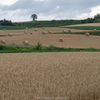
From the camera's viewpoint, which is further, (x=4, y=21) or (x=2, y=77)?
(x=4, y=21)

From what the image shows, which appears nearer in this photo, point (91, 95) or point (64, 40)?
point (91, 95)

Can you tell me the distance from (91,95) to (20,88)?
203 cm

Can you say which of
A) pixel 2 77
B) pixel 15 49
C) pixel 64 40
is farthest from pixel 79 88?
pixel 64 40

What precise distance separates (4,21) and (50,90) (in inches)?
2977

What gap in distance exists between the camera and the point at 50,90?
6.76 metres

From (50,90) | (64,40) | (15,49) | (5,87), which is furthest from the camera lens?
(64,40)

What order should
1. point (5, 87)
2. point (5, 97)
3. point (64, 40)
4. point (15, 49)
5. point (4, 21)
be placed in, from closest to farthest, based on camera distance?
point (5, 97) → point (5, 87) → point (15, 49) → point (64, 40) → point (4, 21)

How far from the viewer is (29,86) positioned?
24.0 feet

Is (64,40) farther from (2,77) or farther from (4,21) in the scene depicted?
(4,21)

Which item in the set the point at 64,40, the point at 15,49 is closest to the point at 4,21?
the point at 64,40

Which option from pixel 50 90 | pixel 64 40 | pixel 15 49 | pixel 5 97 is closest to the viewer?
pixel 5 97

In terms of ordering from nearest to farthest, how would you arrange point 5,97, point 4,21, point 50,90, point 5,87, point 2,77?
point 5,97
point 50,90
point 5,87
point 2,77
point 4,21

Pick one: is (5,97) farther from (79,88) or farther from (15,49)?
(15,49)

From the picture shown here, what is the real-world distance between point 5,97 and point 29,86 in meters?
1.17
